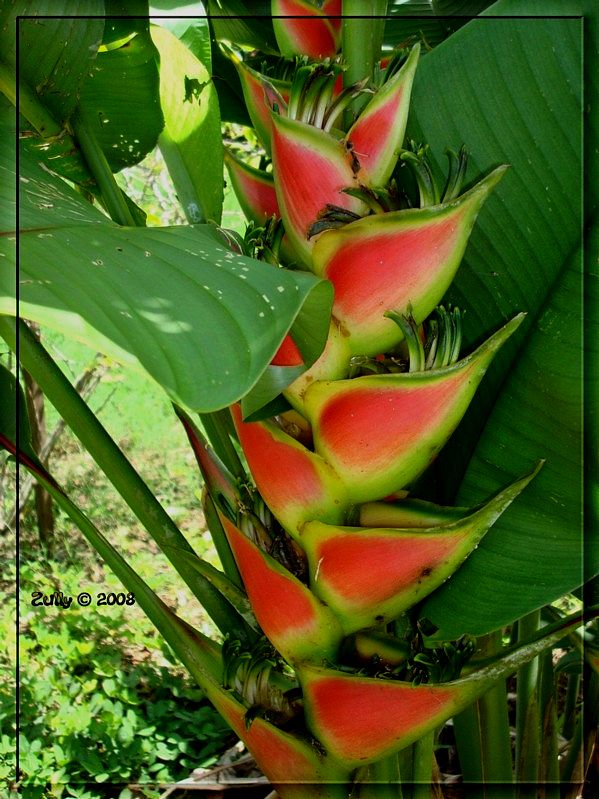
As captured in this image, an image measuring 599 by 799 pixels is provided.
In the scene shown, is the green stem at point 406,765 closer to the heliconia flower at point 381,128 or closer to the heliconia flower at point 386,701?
the heliconia flower at point 386,701

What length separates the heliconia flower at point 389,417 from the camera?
357 mm

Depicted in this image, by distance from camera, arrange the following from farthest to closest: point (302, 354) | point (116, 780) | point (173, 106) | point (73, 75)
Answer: point (116, 780)
point (173, 106)
point (73, 75)
point (302, 354)

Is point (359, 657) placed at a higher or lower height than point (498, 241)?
lower

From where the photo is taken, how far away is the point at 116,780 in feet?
2.79

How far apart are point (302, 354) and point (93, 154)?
0.26 m

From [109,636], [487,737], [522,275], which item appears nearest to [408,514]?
[522,275]

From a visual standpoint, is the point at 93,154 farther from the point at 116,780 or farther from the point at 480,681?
the point at 116,780

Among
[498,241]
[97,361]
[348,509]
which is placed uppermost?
[97,361]

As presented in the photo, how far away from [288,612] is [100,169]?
0.29 m

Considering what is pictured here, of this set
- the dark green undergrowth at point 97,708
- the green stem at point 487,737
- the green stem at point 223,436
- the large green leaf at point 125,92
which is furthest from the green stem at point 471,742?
the large green leaf at point 125,92

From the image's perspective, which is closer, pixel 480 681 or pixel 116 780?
pixel 480 681

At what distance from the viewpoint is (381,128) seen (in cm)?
37

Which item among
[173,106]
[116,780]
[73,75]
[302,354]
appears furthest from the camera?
[116,780]

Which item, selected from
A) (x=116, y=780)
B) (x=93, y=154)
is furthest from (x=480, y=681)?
(x=116, y=780)
